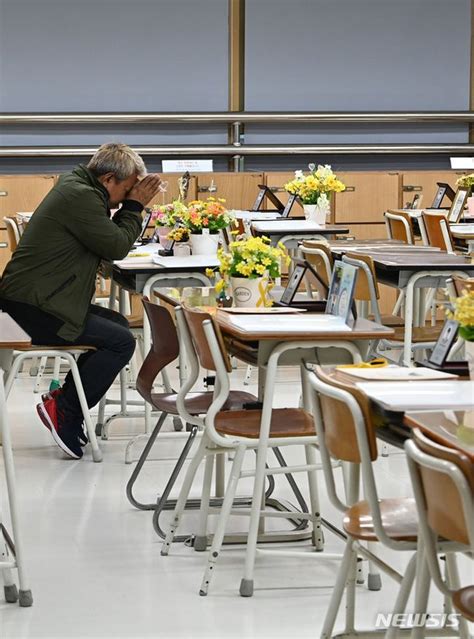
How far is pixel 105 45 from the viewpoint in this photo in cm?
1157

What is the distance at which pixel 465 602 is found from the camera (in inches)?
93.8

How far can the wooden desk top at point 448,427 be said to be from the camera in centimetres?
240

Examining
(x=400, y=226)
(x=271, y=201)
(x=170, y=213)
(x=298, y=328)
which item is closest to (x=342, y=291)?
(x=298, y=328)

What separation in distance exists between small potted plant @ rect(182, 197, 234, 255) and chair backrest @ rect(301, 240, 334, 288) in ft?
1.64

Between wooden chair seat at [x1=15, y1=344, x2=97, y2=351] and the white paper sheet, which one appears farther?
wooden chair seat at [x1=15, y1=344, x2=97, y2=351]

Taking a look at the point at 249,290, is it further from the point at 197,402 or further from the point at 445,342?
the point at 445,342

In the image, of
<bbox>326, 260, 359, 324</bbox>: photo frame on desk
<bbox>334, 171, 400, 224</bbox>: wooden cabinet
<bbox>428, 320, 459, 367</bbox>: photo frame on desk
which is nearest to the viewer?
<bbox>428, 320, 459, 367</bbox>: photo frame on desk

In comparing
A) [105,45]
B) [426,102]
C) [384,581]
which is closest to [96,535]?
[384,581]

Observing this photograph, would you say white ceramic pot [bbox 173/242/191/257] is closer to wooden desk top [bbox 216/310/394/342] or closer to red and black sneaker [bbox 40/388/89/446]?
red and black sneaker [bbox 40/388/89/446]

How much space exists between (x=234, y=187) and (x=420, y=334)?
525cm

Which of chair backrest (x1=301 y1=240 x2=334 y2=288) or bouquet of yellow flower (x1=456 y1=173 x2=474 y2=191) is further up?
bouquet of yellow flower (x1=456 y1=173 x2=474 y2=191)

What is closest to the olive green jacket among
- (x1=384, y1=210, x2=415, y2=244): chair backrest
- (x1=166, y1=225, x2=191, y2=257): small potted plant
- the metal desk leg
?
(x1=166, y1=225, x2=191, y2=257): small potted plant

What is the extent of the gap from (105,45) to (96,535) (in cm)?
766

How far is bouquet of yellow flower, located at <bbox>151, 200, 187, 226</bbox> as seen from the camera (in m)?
6.97
